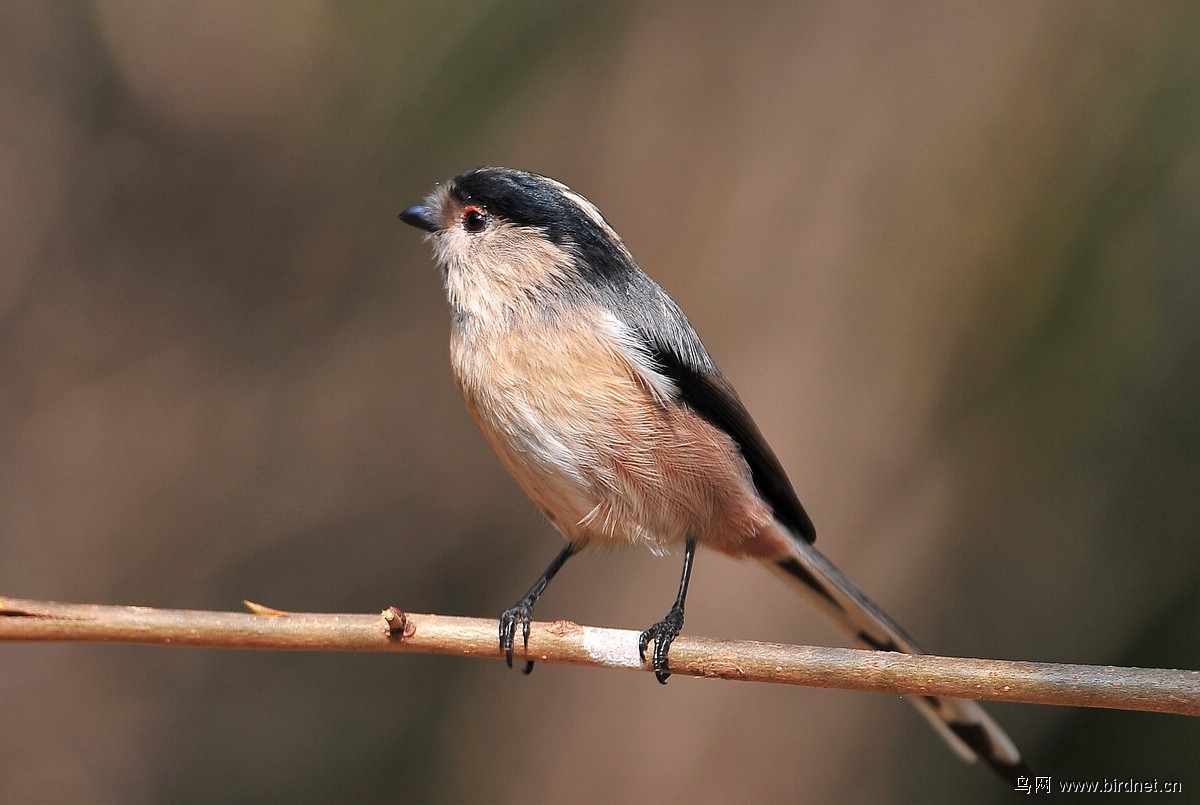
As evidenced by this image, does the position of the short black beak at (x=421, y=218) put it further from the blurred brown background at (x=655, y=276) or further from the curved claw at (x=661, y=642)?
the blurred brown background at (x=655, y=276)

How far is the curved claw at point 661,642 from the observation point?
8.18 feet

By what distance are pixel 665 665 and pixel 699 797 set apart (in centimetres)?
217

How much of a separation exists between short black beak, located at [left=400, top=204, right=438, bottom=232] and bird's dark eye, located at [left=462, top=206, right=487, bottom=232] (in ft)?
0.45

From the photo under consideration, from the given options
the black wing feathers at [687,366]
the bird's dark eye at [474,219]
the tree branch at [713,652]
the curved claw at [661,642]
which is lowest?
the curved claw at [661,642]

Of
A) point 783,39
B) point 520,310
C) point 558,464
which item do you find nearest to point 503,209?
point 520,310

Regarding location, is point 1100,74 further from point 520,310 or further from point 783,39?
point 520,310

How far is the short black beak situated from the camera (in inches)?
127

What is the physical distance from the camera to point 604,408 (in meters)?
2.74

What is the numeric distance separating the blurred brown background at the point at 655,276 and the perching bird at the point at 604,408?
1.31 m

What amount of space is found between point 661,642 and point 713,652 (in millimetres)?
328

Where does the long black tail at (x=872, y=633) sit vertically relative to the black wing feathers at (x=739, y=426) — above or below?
below

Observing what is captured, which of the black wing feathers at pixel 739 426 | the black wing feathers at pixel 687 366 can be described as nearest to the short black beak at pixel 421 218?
the black wing feathers at pixel 687 366

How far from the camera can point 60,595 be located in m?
4.82

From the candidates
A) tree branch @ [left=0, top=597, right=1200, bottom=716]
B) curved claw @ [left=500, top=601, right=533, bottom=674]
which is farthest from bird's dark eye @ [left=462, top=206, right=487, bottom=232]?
tree branch @ [left=0, top=597, right=1200, bottom=716]
